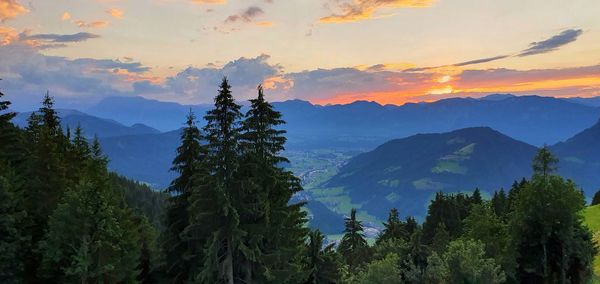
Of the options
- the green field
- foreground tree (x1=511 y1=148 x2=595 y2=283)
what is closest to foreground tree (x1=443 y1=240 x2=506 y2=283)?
foreground tree (x1=511 y1=148 x2=595 y2=283)

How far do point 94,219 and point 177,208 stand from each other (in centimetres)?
599

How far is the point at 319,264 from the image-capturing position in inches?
1348

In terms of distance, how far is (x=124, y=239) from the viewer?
36.9 metres

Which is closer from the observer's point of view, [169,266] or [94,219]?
[94,219]

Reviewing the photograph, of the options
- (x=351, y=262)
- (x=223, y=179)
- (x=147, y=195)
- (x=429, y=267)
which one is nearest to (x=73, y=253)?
(x=223, y=179)

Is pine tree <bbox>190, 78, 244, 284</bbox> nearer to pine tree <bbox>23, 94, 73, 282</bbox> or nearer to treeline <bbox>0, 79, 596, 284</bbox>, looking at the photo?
treeline <bbox>0, 79, 596, 284</bbox>

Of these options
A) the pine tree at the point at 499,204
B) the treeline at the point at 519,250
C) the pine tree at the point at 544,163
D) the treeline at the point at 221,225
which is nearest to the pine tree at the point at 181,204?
the treeline at the point at 221,225

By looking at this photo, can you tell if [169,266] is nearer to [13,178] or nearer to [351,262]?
[13,178]

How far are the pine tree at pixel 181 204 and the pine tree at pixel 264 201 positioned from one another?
5.91m

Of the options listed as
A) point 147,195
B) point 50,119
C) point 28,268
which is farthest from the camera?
point 147,195

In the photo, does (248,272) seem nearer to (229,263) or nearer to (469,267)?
(229,263)

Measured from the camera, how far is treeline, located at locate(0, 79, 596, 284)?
92.9 feet

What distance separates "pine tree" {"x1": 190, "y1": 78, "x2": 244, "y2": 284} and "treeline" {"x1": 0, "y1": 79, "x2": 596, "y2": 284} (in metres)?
Result: 0.07

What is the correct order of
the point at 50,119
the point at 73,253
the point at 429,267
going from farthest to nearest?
the point at 50,119
the point at 429,267
the point at 73,253
